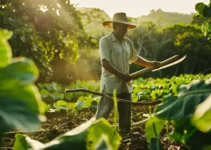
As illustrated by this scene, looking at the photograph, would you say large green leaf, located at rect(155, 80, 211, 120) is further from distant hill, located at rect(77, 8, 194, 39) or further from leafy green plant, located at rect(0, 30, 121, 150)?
distant hill, located at rect(77, 8, 194, 39)

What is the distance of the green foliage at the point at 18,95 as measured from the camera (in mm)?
487

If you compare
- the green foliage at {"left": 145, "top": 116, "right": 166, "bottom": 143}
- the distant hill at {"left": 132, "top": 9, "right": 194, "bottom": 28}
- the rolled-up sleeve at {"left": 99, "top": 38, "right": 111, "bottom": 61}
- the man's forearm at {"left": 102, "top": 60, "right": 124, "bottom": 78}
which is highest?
the green foliage at {"left": 145, "top": 116, "right": 166, "bottom": 143}

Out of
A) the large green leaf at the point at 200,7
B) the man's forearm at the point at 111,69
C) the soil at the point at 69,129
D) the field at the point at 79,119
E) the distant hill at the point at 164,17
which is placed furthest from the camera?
the distant hill at the point at 164,17

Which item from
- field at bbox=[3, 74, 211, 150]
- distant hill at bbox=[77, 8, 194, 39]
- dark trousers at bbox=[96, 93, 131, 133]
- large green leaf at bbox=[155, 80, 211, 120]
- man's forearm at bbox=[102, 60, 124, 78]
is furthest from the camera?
distant hill at bbox=[77, 8, 194, 39]

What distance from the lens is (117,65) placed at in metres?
5.14

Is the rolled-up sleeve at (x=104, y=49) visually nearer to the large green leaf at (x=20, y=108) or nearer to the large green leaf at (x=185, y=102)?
the large green leaf at (x=185, y=102)

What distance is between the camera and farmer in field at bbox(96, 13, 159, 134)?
500cm

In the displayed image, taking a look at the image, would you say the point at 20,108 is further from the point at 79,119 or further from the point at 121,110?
the point at 79,119

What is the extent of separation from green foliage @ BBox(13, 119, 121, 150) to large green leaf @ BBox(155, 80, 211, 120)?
164mm

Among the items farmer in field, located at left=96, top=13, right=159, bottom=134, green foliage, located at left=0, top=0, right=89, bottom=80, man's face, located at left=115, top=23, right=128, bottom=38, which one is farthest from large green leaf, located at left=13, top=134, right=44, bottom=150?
green foliage, located at left=0, top=0, right=89, bottom=80

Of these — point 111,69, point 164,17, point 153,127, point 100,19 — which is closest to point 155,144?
point 153,127

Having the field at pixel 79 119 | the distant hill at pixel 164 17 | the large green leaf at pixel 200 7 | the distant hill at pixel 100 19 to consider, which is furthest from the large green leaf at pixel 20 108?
the distant hill at pixel 164 17

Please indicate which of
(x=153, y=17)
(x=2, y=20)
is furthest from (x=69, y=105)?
(x=153, y=17)

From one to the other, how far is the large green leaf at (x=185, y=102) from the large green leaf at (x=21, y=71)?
283 mm
